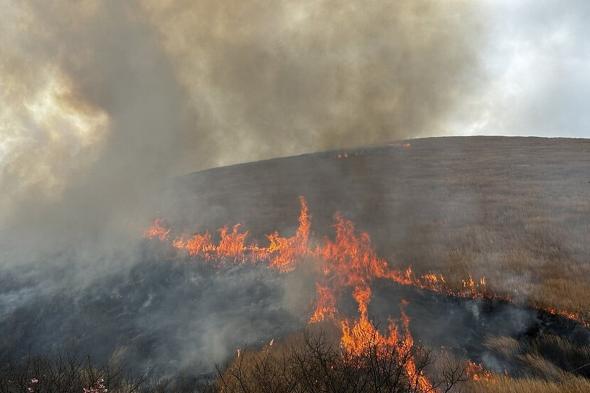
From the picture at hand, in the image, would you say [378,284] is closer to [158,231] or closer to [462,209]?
[462,209]

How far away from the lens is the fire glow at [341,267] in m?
11.4

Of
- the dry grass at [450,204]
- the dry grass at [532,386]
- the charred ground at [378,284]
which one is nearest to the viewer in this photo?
the dry grass at [532,386]

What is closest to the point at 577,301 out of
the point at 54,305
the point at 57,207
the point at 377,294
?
the point at 377,294

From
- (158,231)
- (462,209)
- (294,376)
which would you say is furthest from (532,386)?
(158,231)

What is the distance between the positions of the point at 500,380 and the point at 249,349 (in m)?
6.36

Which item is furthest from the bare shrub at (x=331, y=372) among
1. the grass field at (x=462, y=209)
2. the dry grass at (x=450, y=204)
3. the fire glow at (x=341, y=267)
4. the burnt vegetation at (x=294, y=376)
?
the dry grass at (x=450, y=204)

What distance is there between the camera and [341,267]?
15.4 meters

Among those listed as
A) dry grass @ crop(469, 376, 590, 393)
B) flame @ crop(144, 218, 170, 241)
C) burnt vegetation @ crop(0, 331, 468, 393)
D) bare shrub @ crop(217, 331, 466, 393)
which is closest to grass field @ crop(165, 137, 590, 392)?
dry grass @ crop(469, 376, 590, 393)

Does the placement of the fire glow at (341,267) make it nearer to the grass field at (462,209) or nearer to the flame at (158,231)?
the flame at (158,231)

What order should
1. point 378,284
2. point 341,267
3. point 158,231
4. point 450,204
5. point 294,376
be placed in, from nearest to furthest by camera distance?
1. point 294,376
2. point 378,284
3. point 341,267
4. point 158,231
5. point 450,204

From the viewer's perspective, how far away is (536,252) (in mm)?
14359

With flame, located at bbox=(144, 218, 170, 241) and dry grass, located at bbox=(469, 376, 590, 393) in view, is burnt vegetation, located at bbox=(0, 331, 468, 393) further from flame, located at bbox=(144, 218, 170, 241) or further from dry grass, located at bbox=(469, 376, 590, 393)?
flame, located at bbox=(144, 218, 170, 241)

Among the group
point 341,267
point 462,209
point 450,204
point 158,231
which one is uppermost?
point 158,231

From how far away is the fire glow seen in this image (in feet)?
37.3
